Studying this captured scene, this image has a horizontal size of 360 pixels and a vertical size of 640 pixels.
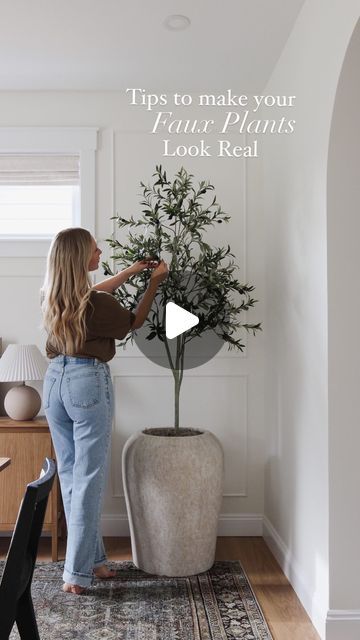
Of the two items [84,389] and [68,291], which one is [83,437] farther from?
[68,291]

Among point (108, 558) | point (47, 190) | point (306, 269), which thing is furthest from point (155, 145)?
point (108, 558)

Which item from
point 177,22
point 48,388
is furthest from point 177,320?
point 177,22

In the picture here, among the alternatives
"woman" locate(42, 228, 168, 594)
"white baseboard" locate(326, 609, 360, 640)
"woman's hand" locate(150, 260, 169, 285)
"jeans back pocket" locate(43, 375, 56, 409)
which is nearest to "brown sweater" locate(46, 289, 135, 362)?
"woman" locate(42, 228, 168, 594)

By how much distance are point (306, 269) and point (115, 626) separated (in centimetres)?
167

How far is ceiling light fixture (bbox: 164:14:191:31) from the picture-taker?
3133 millimetres

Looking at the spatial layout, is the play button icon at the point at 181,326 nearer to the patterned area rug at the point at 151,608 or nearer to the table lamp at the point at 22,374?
the table lamp at the point at 22,374

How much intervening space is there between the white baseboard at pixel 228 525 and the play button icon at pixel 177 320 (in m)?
1.34

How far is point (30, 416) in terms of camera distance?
3768 millimetres

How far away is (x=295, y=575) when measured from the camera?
10.2 ft

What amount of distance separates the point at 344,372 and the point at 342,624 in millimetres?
937

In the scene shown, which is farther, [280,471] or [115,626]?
[280,471]

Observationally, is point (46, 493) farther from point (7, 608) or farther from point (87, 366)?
point (87, 366)

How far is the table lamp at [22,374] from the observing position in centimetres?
366

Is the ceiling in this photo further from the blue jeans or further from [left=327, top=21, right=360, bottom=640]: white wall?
the blue jeans
